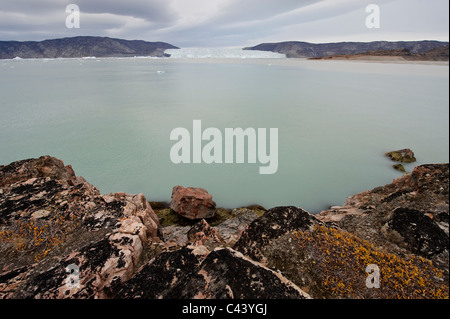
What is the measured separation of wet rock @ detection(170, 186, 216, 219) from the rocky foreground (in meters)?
2.56

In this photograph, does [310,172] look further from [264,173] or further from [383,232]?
[383,232]

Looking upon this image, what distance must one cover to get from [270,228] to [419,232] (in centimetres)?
325

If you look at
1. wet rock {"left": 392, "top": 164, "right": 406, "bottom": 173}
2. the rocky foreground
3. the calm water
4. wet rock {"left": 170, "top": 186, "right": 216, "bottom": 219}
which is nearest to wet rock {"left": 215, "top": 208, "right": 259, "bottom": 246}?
wet rock {"left": 170, "top": 186, "right": 216, "bottom": 219}

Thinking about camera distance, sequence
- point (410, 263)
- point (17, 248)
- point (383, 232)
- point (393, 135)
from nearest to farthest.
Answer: point (410, 263) < point (17, 248) < point (383, 232) < point (393, 135)

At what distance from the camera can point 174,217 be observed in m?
9.79

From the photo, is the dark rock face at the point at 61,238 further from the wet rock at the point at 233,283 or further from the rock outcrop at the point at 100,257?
the wet rock at the point at 233,283

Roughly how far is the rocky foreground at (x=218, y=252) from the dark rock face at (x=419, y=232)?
20mm

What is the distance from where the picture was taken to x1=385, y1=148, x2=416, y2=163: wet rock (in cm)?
1308

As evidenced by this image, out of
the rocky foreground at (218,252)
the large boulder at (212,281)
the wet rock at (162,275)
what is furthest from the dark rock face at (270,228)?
the wet rock at (162,275)

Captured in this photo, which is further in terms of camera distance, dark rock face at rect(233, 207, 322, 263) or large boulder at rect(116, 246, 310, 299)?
dark rock face at rect(233, 207, 322, 263)

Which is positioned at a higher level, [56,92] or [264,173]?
[56,92]

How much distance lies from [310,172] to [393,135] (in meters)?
8.32

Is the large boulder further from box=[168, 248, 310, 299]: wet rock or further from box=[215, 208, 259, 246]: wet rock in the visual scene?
box=[215, 208, 259, 246]: wet rock
